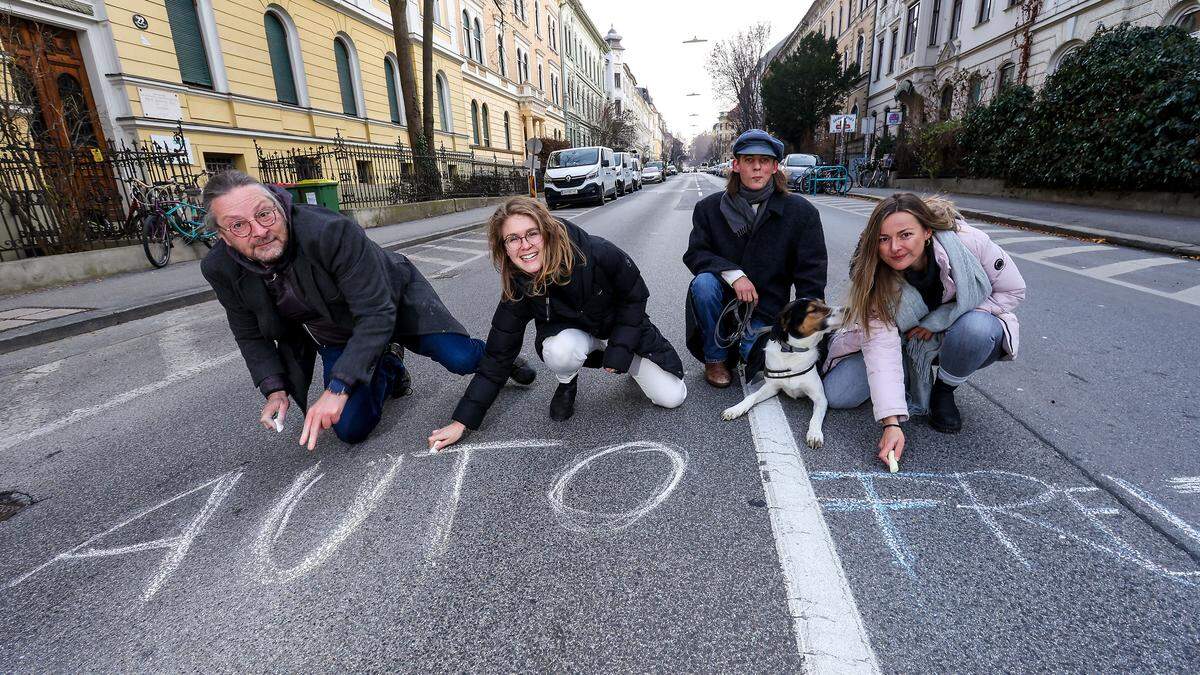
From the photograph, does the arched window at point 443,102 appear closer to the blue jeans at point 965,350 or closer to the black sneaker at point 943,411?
the blue jeans at point 965,350

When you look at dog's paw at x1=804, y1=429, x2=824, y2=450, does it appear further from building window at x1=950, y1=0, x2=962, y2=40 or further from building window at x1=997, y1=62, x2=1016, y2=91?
building window at x1=950, y1=0, x2=962, y2=40

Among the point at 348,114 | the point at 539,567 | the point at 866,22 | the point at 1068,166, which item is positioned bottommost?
the point at 539,567

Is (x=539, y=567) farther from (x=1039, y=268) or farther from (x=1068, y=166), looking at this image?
(x=1068, y=166)

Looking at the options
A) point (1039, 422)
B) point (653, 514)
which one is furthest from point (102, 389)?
point (1039, 422)

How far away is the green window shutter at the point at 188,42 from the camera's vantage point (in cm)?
1371

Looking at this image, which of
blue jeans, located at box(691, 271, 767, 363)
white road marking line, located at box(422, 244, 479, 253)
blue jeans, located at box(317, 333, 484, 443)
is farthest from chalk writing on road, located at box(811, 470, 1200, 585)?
white road marking line, located at box(422, 244, 479, 253)

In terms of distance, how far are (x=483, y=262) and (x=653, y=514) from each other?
747 cm

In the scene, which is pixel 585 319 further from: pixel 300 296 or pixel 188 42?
pixel 188 42

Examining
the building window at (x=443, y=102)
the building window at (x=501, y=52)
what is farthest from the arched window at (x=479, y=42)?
the building window at (x=443, y=102)

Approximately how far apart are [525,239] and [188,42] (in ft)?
55.1

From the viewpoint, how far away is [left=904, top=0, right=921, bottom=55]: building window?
2797 cm

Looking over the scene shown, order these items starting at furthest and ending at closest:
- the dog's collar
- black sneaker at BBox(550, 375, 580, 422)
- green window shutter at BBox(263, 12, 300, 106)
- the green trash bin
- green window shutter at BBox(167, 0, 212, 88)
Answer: green window shutter at BBox(263, 12, 300, 106) → green window shutter at BBox(167, 0, 212, 88) → the green trash bin → black sneaker at BBox(550, 375, 580, 422) → the dog's collar

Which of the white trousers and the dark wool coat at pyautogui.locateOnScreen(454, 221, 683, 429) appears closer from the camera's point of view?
the dark wool coat at pyautogui.locateOnScreen(454, 221, 683, 429)

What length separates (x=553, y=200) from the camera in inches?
794
